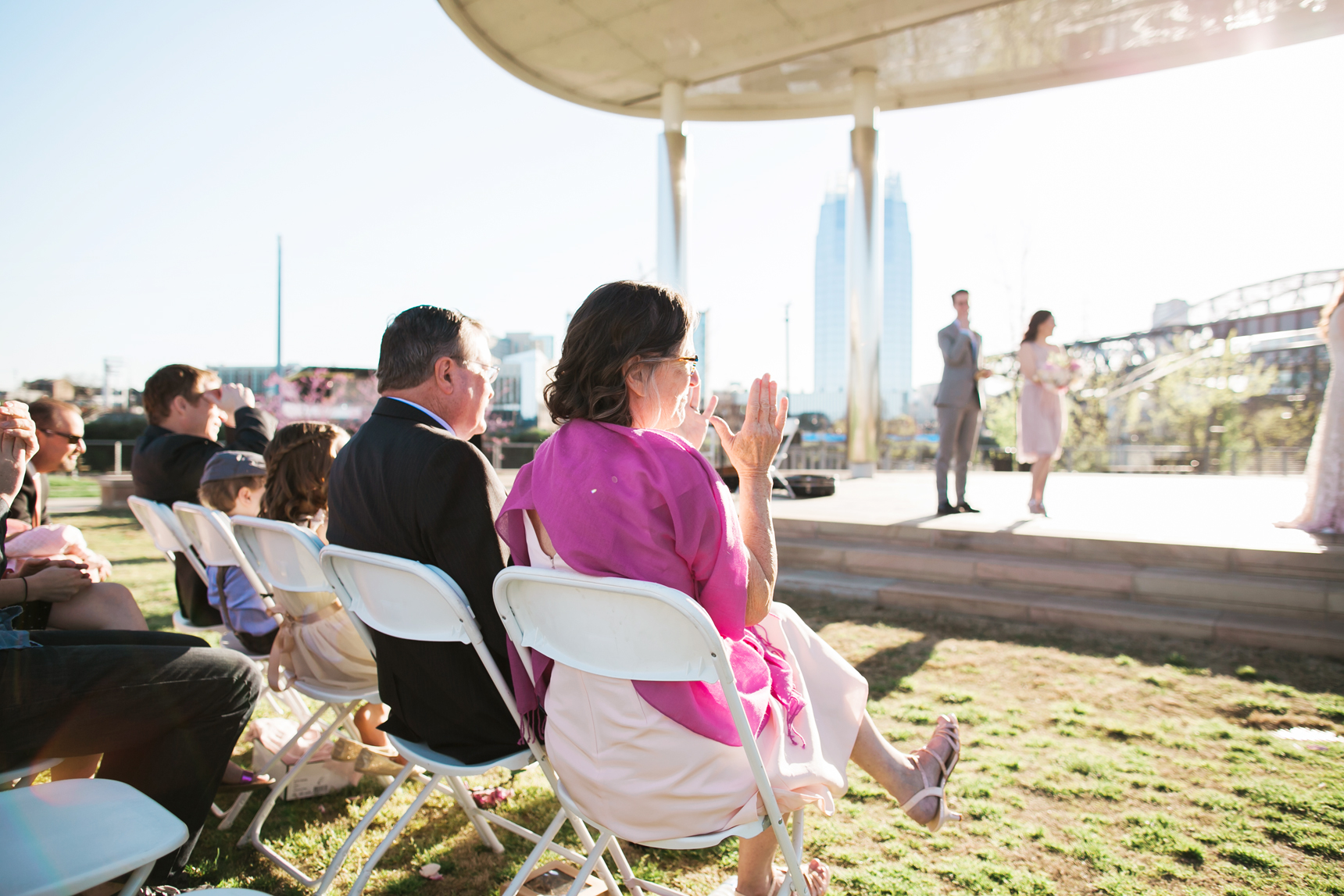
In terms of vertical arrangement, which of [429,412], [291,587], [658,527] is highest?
[429,412]

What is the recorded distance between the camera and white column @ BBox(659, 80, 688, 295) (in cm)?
1330

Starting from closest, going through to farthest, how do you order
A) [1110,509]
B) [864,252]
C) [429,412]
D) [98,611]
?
[429,412]
[98,611]
[1110,509]
[864,252]

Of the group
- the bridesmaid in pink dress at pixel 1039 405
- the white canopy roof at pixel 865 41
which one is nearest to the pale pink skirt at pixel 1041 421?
the bridesmaid in pink dress at pixel 1039 405

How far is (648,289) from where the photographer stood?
5.16ft

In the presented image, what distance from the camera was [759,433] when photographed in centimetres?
161

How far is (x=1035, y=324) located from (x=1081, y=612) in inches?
120

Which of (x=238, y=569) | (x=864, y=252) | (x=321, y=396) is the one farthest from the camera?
(x=321, y=396)

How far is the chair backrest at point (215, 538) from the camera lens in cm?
242

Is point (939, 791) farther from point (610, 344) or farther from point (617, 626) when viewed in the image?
point (610, 344)

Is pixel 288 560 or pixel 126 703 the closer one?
pixel 126 703

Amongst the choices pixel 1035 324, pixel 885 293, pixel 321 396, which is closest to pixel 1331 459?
pixel 1035 324

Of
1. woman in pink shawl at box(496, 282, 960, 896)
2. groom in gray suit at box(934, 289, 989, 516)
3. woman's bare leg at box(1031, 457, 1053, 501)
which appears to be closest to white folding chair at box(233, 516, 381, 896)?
woman in pink shawl at box(496, 282, 960, 896)

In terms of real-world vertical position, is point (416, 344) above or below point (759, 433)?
above

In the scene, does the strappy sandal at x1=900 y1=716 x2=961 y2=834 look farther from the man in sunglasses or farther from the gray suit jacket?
the gray suit jacket
